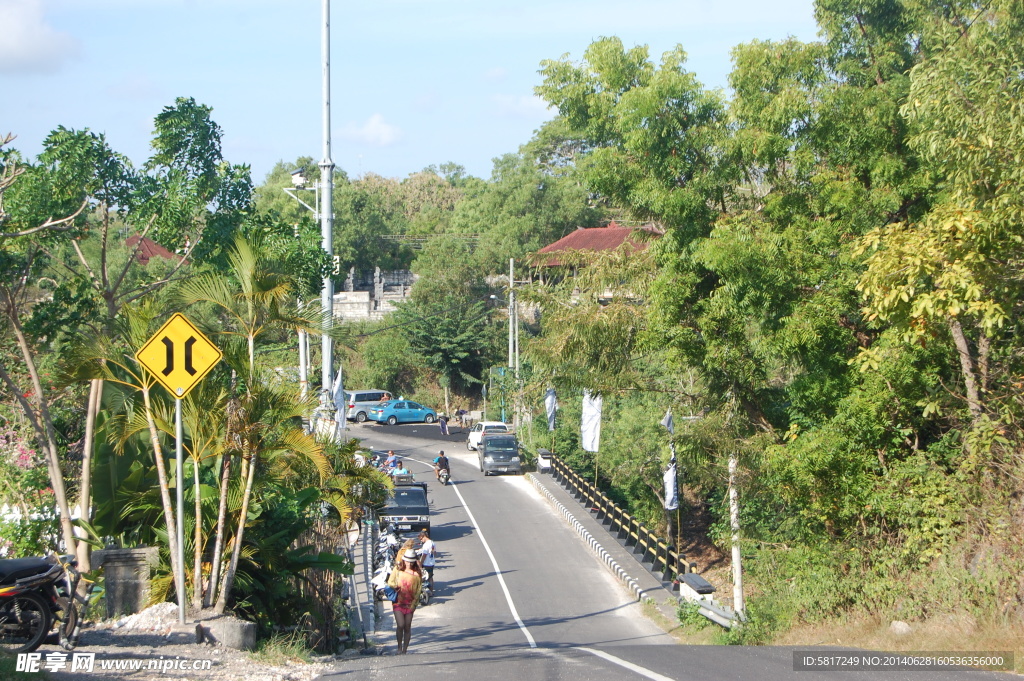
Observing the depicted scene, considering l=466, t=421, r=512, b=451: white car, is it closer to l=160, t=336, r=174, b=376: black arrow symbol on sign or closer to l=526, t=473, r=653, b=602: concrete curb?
l=526, t=473, r=653, b=602: concrete curb

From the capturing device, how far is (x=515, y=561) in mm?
24422

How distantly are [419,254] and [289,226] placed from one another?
53887 mm

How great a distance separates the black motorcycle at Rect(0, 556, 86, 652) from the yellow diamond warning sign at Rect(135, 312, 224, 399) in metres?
1.91

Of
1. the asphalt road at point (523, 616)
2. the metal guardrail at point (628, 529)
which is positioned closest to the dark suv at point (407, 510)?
the asphalt road at point (523, 616)

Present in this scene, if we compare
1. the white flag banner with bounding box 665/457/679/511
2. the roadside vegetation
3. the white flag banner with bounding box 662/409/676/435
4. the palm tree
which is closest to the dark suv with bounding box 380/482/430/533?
the white flag banner with bounding box 665/457/679/511

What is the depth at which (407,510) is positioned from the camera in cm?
2689

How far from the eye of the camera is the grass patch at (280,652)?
29.6ft

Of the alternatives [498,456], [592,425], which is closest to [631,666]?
[592,425]

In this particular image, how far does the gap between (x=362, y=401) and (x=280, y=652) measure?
4357 centimetres

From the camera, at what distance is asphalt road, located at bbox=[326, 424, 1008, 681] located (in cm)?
880

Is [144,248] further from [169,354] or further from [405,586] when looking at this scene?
[169,354]

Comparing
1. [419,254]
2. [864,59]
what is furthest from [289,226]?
[419,254]

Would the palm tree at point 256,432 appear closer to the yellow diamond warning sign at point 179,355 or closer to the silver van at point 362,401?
the yellow diamond warning sign at point 179,355

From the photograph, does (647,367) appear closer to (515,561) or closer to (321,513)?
(515,561)
